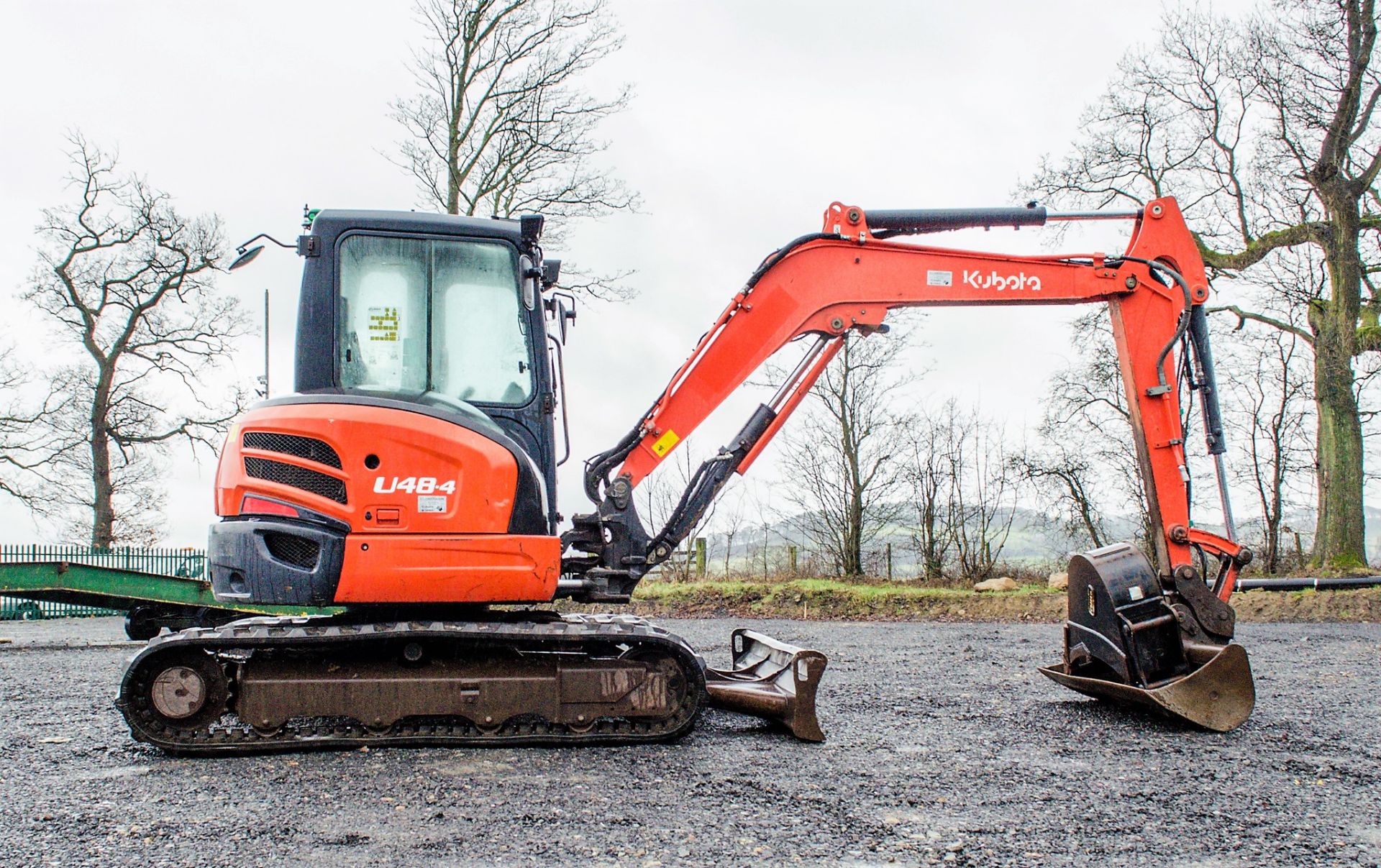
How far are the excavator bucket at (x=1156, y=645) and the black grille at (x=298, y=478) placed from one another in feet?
14.7

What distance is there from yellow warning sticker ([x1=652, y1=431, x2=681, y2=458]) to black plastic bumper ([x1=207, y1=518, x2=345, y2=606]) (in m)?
1.97

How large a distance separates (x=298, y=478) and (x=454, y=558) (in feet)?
2.92

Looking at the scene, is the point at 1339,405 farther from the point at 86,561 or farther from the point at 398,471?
the point at 86,561

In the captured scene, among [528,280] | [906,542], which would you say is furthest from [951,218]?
[906,542]

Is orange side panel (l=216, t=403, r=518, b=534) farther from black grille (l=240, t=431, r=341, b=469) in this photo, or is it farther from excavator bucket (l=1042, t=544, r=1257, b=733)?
excavator bucket (l=1042, t=544, r=1257, b=733)

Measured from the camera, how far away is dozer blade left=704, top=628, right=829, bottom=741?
564 centimetres

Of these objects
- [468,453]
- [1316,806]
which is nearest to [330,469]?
[468,453]

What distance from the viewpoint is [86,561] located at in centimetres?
2264

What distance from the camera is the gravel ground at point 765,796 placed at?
3.74 m

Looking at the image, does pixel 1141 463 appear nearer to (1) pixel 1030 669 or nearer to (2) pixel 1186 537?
(2) pixel 1186 537

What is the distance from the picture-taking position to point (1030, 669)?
9086 millimetres

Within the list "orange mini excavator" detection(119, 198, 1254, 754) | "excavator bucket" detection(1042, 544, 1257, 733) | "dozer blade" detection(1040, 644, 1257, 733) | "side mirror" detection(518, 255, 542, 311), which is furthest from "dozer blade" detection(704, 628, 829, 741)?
"side mirror" detection(518, 255, 542, 311)

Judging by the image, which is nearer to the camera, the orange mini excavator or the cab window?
the orange mini excavator

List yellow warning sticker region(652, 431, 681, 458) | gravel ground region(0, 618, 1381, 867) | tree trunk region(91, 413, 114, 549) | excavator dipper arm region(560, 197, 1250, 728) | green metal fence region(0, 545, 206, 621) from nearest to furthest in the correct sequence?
gravel ground region(0, 618, 1381, 867), excavator dipper arm region(560, 197, 1250, 728), yellow warning sticker region(652, 431, 681, 458), green metal fence region(0, 545, 206, 621), tree trunk region(91, 413, 114, 549)
